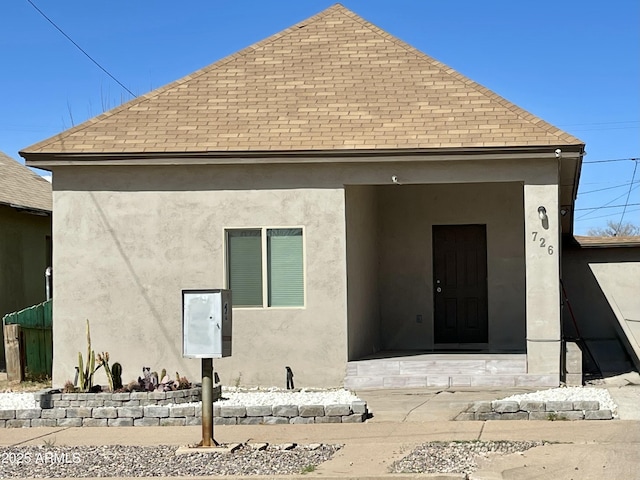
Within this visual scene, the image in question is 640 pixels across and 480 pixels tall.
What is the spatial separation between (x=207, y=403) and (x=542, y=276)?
6411 millimetres

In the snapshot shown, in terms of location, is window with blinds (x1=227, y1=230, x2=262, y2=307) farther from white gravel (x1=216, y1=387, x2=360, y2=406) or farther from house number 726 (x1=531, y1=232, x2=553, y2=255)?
house number 726 (x1=531, y1=232, x2=553, y2=255)

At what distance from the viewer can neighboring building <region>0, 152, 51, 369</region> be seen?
19.5 m

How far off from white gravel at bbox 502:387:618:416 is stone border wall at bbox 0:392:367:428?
2.32m

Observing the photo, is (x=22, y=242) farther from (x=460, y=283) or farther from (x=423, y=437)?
(x=423, y=437)

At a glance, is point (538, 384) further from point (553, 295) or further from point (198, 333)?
point (198, 333)

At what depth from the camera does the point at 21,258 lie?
803 inches

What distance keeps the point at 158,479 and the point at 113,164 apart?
23.5 feet

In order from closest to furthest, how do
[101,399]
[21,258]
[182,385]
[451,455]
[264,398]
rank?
[451,455] < [101,399] < [182,385] < [264,398] < [21,258]

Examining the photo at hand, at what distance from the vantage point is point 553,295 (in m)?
14.0

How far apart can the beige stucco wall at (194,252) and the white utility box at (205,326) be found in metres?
4.69

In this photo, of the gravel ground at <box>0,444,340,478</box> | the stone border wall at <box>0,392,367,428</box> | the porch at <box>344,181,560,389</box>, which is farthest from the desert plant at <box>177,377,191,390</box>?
the porch at <box>344,181,560,389</box>

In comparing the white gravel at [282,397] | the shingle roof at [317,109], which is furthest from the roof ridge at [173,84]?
the white gravel at [282,397]

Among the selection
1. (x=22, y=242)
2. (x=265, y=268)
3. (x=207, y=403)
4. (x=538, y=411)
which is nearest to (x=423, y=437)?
(x=538, y=411)

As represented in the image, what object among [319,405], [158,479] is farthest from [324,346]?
[158,479]
